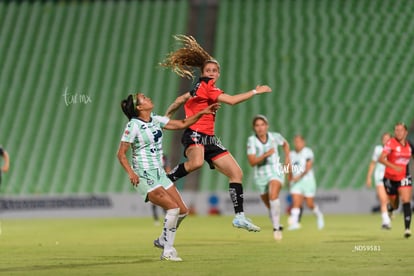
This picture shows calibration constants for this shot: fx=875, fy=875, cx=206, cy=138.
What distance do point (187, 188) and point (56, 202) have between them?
4312 millimetres

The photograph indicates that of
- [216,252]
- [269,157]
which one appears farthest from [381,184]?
[216,252]

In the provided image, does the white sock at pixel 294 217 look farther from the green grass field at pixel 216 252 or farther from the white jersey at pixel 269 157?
the white jersey at pixel 269 157

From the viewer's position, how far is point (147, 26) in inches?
1393

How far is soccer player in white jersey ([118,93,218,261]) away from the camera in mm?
10414

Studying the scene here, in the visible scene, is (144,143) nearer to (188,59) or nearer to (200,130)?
(200,130)

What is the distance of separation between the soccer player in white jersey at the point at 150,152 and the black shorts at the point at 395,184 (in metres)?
5.67

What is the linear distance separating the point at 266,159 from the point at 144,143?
5.20 m

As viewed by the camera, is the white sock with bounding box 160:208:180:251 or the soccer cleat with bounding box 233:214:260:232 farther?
the soccer cleat with bounding box 233:214:260:232

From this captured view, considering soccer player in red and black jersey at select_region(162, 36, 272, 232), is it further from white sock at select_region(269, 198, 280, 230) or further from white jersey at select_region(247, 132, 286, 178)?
white jersey at select_region(247, 132, 286, 178)

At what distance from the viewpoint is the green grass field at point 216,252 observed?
9352 millimetres

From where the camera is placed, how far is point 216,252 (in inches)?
470

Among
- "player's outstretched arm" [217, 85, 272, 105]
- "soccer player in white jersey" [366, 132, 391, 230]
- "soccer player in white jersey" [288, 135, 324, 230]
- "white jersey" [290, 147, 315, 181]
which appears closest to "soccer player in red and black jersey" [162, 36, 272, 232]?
"player's outstretched arm" [217, 85, 272, 105]

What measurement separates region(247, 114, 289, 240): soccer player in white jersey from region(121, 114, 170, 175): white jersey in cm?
450

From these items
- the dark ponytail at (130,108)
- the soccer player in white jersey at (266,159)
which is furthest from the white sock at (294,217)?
the dark ponytail at (130,108)
